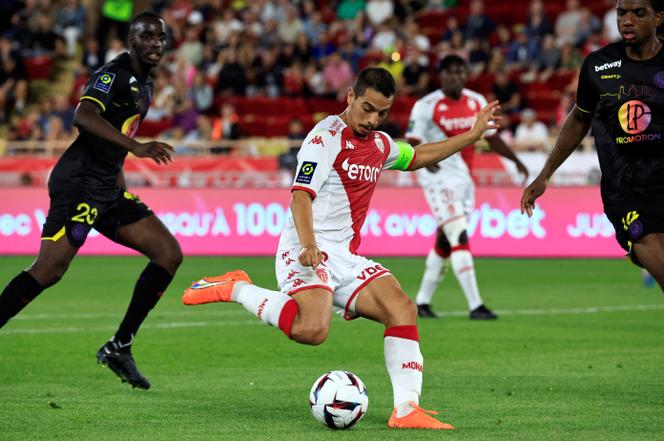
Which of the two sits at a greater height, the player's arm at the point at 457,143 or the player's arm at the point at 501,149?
the player's arm at the point at 457,143

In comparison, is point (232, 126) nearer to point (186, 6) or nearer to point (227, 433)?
point (186, 6)

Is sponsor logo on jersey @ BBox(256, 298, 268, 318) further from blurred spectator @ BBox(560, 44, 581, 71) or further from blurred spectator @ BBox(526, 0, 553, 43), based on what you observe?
blurred spectator @ BBox(526, 0, 553, 43)

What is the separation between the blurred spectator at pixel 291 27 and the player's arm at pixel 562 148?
69.5ft

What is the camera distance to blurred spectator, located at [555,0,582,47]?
83.7 ft

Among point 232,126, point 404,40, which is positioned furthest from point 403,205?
point 404,40

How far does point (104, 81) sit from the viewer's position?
8.49 meters

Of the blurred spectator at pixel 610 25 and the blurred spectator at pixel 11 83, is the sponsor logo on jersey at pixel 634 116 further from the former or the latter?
the blurred spectator at pixel 11 83

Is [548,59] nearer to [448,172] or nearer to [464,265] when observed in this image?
[448,172]

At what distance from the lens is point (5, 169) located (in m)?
22.4

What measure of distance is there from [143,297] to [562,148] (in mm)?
3024

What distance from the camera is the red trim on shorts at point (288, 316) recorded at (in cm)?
736

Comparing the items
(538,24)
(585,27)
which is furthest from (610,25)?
(538,24)

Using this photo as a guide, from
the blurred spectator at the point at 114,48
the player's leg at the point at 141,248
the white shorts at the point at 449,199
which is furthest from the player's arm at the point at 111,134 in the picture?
the blurred spectator at the point at 114,48

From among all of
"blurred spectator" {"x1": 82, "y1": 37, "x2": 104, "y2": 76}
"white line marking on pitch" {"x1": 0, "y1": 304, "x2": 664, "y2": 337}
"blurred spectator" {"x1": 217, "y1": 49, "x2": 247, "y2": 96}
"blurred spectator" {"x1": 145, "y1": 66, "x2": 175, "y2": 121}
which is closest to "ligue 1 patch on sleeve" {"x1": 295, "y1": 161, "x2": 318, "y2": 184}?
"white line marking on pitch" {"x1": 0, "y1": 304, "x2": 664, "y2": 337}
